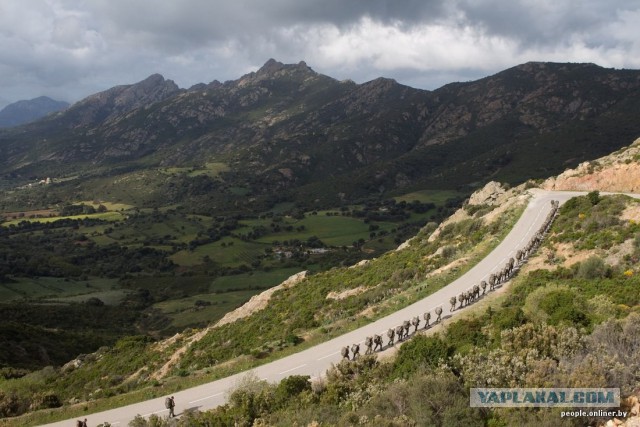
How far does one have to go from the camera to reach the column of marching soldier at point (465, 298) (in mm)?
21705

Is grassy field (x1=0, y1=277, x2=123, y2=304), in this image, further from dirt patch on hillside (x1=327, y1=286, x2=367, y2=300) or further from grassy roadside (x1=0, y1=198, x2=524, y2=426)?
grassy roadside (x1=0, y1=198, x2=524, y2=426)

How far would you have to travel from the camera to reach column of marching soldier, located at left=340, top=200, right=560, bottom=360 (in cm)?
2170

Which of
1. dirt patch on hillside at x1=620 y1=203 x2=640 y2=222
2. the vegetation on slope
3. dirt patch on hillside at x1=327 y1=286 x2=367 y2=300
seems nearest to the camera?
the vegetation on slope

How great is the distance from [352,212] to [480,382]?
186 m

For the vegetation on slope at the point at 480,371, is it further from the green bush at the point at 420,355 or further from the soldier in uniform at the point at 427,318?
the soldier in uniform at the point at 427,318

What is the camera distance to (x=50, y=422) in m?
22.7

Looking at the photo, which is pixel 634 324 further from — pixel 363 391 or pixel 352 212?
pixel 352 212

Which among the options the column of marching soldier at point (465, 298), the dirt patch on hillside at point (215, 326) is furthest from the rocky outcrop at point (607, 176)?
Answer: the dirt patch on hillside at point (215, 326)

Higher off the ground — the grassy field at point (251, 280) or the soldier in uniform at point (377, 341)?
the soldier in uniform at point (377, 341)

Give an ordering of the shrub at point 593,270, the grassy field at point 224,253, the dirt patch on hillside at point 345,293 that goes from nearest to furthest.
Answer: the shrub at point 593,270 → the dirt patch on hillside at point 345,293 → the grassy field at point 224,253

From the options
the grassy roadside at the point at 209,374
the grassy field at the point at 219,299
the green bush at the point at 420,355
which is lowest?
the grassy field at the point at 219,299

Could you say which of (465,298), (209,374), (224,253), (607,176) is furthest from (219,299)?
(465,298)

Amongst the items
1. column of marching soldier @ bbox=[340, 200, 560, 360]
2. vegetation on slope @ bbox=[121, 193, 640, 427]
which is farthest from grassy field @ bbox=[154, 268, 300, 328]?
vegetation on slope @ bbox=[121, 193, 640, 427]

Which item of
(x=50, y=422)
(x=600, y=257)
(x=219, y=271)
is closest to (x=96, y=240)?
(x=219, y=271)
